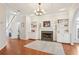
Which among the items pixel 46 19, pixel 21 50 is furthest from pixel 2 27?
pixel 46 19

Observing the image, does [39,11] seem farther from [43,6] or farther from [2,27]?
[2,27]

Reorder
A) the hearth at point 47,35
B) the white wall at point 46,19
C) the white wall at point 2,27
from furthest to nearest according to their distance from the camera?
the hearth at point 47,35, the white wall at point 46,19, the white wall at point 2,27

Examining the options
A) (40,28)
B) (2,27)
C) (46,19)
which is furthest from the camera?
(40,28)

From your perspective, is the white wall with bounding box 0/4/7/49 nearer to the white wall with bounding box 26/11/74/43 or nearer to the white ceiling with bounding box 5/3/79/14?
the white ceiling with bounding box 5/3/79/14

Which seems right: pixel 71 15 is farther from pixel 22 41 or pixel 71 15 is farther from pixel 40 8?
pixel 22 41

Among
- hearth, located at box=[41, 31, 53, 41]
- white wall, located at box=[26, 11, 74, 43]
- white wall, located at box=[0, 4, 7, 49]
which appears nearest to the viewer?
white wall, located at box=[0, 4, 7, 49]

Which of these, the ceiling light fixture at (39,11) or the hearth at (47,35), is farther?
the hearth at (47,35)

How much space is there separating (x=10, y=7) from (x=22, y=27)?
50 cm

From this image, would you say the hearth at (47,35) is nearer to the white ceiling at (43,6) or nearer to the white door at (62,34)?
the white door at (62,34)

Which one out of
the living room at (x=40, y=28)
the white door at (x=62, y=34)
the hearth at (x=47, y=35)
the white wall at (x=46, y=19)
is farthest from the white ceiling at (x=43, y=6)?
the hearth at (x=47, y=35)

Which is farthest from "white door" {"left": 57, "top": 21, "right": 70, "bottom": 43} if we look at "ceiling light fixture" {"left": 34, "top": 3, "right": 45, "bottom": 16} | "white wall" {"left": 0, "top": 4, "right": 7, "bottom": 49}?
"white wall" {"left": 0, "top": 4, "right": 7, "bottom": 49}

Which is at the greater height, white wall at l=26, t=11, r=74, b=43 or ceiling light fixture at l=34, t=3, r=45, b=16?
ceiling light fixture at l=34, t=3, r=45, b=16

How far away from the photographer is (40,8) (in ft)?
6.28
